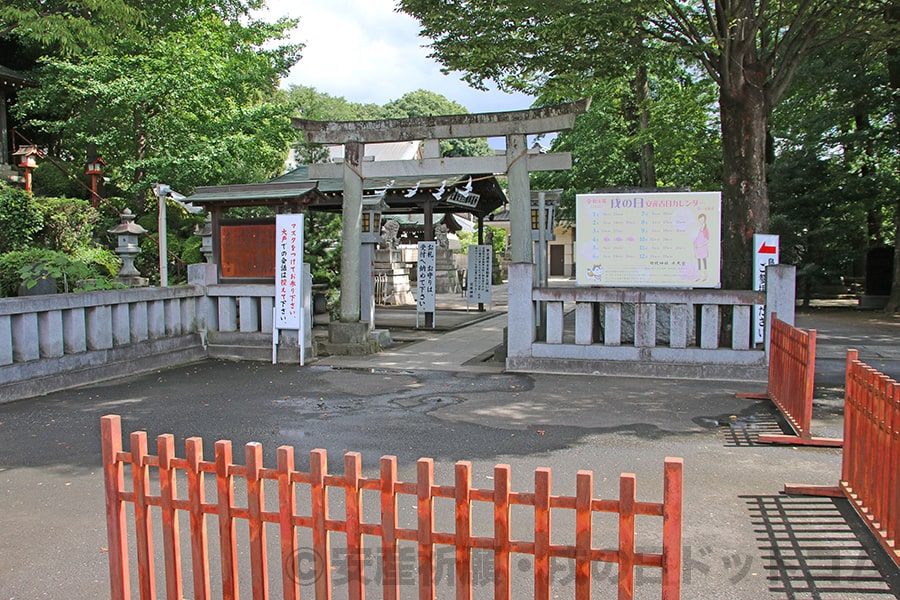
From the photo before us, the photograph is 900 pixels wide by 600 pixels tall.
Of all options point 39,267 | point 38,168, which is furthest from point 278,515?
point 38,168

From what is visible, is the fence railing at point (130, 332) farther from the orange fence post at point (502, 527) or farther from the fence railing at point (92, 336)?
the orange fence post at point (502, 527)

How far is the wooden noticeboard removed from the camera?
12203 millimetres

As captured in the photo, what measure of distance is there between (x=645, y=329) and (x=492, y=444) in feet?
14.1

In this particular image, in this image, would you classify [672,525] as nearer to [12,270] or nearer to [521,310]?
[521,310]

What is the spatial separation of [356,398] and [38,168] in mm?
18302

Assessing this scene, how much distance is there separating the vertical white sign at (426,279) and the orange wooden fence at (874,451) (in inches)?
470

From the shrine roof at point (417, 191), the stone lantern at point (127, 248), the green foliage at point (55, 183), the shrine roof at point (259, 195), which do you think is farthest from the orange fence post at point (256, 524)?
the green foliage at point (55, 183)

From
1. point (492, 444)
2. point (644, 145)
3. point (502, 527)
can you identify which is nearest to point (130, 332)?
point (492, 444)

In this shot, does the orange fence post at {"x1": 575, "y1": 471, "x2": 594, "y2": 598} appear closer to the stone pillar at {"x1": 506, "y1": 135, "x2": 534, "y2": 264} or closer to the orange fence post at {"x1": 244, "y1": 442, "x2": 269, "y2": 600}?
the orange fence post at {"x1": 244, "y1": 442, "x2": 269, "y2": 600}

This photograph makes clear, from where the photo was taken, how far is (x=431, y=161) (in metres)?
11.5

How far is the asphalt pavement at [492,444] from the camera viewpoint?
3744 mm

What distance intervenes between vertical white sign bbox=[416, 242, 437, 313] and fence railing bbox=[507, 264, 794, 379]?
6127mm

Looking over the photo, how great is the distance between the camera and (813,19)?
10.7m

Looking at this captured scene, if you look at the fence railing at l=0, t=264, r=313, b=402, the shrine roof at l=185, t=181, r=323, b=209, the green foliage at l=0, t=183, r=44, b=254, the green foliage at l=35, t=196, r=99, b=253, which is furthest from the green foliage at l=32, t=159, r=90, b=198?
the fence railing at l=0, t=264, r=313, b=402
